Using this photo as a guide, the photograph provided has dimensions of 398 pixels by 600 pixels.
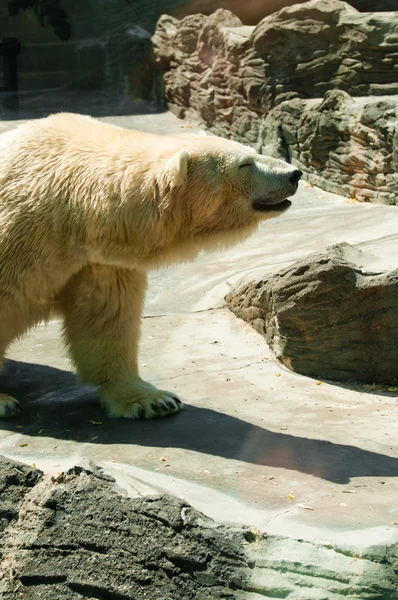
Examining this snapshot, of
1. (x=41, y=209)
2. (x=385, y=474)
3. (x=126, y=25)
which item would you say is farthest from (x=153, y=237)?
(x=126, y=25)

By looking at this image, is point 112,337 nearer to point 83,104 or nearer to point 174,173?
point 174,173

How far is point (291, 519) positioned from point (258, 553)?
0.80 feet

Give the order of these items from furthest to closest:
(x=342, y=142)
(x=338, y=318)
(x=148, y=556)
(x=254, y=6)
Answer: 1. (x=254, y=6)
2. (x=342, y=142)
3. (x=338, y=318)
4. (x=148, y=556)

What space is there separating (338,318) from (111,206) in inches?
71.2

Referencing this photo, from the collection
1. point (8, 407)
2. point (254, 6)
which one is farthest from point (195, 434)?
point (254, 6)

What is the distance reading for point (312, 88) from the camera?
39.7ft

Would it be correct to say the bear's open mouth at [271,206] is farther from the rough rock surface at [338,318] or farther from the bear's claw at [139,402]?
the bear's claw at [139,402]

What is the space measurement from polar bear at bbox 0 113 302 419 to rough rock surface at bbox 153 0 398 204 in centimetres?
544

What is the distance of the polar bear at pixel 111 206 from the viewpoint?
4281 mm

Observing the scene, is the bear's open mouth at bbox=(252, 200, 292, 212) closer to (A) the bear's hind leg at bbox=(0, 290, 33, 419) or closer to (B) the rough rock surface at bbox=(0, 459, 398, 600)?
(A) the bear's hind leg at bbox=(0, 290, 33, 419)

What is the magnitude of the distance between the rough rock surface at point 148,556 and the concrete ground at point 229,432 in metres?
0.10

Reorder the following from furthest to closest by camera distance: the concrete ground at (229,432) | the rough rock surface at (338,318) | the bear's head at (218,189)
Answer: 1. the rough rock surface at (338,318)
2. the bear's head at (218,189)
3. the concrete ground at (229,432)

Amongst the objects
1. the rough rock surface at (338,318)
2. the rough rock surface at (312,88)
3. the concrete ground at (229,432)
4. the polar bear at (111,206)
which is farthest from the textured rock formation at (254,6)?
the polar bear at (111,206)

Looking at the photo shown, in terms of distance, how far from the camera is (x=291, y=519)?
3.39 m
